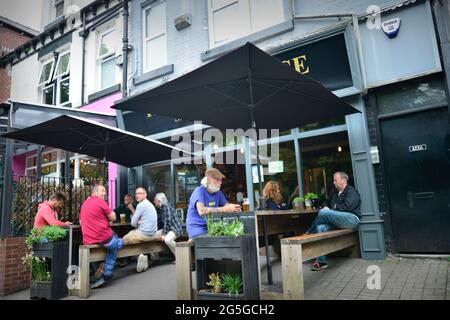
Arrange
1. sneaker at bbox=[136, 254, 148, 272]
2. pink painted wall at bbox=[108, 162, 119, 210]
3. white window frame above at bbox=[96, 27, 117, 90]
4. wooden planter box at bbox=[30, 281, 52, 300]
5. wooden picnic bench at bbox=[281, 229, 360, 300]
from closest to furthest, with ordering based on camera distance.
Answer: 1. wooden picnic bench at bbox=[281, 229, 360, 300]
2. wooden planter box at bbox=[30, 281, 52, 300]
3. sneaker at bbox=[136, 254, 148, 272]
4. pink painted wall at bbox=[108, 162, 119, 210]
5. white window frame above at bbox=[96, 27, 117, 90]

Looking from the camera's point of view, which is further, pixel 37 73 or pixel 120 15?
pixel 37 73

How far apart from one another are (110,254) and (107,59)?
289 inches

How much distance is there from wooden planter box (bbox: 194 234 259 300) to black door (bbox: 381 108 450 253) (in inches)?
133

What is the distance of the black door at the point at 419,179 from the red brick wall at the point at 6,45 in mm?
13912

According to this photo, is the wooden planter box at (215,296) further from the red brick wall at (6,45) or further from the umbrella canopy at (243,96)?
the red brick wall at (6,45)

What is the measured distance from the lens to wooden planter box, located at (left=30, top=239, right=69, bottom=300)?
4938 mm

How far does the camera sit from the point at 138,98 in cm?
449

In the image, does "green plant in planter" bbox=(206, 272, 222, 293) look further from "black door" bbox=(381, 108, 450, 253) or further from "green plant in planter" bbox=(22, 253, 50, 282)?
"black door" bbox=(381, 108, 450, 253)

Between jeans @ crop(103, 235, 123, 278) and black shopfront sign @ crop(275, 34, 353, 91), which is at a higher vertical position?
black shopfront sign @ crop(275, 34, 353, 91)

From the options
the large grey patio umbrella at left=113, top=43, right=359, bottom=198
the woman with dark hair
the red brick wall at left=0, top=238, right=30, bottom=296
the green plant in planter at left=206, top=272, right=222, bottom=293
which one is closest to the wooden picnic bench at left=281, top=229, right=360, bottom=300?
the green plant in planter at left=206, top=272, right=222, bottom=293

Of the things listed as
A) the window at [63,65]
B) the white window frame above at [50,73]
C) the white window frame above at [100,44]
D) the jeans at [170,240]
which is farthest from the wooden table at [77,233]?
the white window frame above at [50,73]
